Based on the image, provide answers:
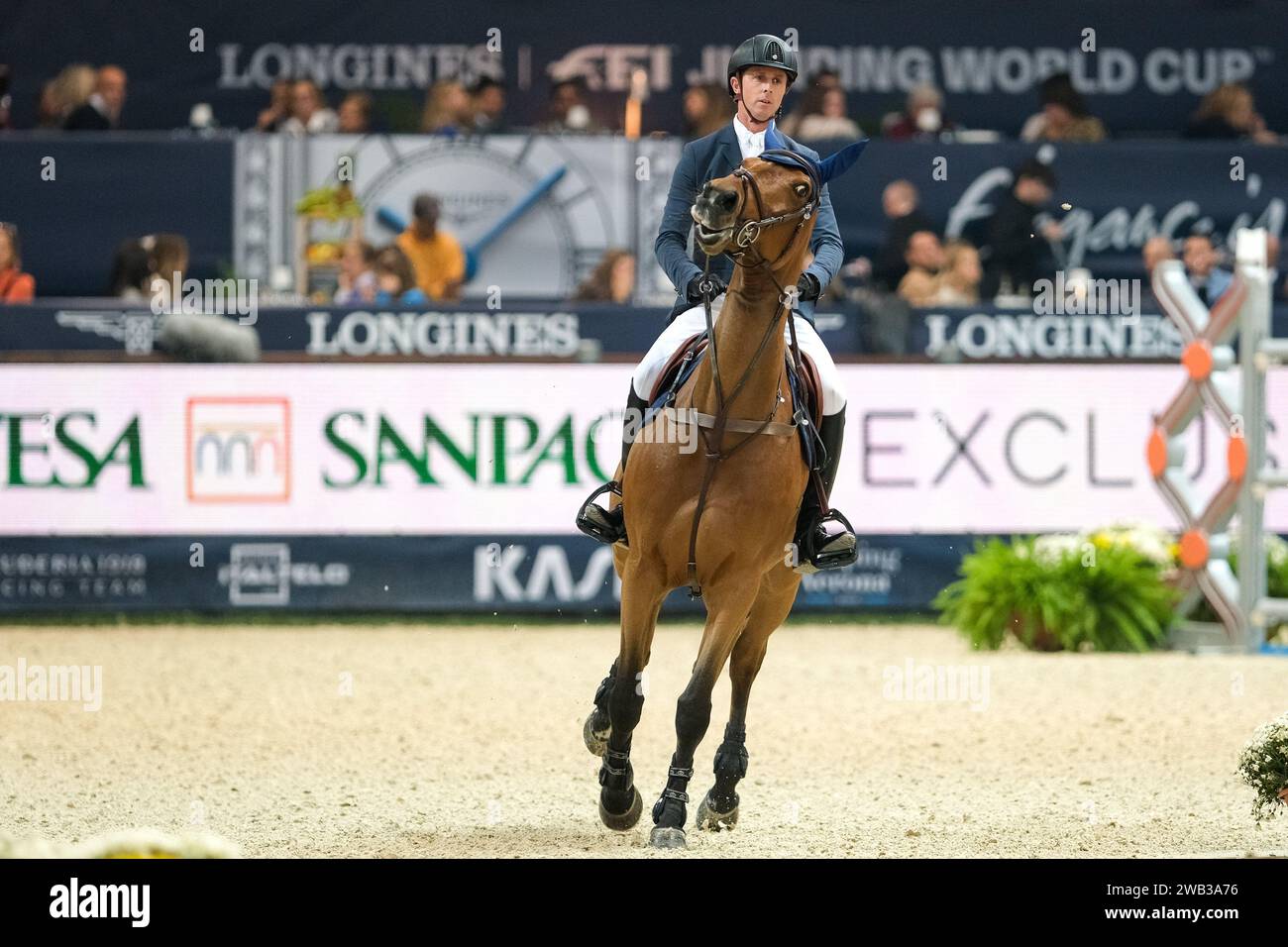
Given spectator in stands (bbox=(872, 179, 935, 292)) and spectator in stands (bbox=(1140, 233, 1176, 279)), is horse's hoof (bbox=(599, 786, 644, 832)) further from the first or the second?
spectator in stands (bbox=(1140, 233, 1176, 279))

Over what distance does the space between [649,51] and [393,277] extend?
11.9 ft

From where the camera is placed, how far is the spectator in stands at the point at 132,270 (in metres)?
13.4

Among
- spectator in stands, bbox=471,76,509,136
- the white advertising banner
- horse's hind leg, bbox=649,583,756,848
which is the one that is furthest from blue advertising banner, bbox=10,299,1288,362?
horse's hind leg, bbox=649,583,756,848

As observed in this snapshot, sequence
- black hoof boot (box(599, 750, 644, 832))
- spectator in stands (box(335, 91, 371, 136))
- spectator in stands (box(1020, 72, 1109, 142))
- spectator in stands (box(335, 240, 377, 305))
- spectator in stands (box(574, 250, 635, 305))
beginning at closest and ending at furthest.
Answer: black hoof boot (box(599, 750, 644, 832)) → spectator in stands (box(335, 240, 377, 305)) → spectator in stands (box(574, 250, 635, 305)) → spectator in stands (box(335, 91, 371, 136)) → spectator in stands (box(1020, 72, 1109, 142))

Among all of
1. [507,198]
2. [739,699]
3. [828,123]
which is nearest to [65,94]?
[507,198]

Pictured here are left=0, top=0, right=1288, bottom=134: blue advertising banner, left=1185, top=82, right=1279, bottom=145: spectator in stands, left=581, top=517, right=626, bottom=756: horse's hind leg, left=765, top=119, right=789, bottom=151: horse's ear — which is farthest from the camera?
left=0, top=0, right=1288, bottom=134: blue advertising banner

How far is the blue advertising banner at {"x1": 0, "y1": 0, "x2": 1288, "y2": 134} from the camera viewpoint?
1555cm

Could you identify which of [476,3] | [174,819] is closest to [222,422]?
[476,3]

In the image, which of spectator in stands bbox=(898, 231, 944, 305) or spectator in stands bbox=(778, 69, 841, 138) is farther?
spectator in stands bbox=(778, 69, 841, 138)

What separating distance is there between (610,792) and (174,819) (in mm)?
1666

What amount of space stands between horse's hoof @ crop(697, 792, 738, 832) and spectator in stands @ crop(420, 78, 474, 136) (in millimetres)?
8067

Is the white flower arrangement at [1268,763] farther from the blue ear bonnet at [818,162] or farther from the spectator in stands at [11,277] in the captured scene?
the spectator in stands at [11,277]

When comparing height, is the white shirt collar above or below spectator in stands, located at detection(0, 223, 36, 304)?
above

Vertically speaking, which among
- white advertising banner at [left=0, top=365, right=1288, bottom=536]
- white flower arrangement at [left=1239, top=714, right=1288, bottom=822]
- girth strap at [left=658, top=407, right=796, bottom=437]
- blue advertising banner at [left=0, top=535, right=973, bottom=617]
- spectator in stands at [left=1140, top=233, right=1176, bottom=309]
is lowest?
blue advertising banner at [left=0, top=535, right=973, bottom=617]
